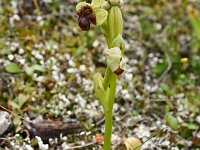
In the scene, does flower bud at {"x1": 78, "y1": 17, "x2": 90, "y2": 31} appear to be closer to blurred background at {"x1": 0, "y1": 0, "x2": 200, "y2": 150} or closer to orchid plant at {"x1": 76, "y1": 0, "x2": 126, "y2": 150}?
orchid plant at {"x1": 76, "y1": 0, "x2": 126, "y2": 150}

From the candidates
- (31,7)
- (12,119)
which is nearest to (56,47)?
(31,7)

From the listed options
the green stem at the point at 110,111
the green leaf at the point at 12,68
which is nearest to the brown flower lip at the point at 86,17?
the green stem at the point at 110,111

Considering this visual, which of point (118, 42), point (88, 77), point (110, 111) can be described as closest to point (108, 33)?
point (118, 42)

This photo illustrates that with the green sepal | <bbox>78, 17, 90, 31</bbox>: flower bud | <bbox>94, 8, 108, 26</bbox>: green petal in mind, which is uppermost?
<bbox>94, 8, 108, 26</bbox>: green petal

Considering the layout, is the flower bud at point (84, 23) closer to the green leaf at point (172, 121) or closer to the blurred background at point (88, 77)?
the blurred background at point (88, 77)

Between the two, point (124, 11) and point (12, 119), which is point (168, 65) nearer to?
point (124, 11)

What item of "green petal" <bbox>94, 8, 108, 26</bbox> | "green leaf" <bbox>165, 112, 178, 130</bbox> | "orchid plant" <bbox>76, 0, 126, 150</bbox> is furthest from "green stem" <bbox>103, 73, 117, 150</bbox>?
"green leaf" <bbox>165, 112, 178, 130</bbox>

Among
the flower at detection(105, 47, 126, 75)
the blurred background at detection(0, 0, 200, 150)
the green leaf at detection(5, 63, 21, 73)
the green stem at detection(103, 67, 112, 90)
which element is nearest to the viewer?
the flower at detection(105, 47, 126, 75)

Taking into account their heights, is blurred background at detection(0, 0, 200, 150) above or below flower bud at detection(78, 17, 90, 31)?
below

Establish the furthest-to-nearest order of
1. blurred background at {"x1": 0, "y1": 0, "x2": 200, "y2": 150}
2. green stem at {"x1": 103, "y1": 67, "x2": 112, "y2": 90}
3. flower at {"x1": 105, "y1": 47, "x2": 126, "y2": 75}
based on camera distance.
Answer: blurred background at {"x1": 0, "y1": 0, "x2": 200, "y2": 150} < green stem at {"x1": 103, "y1": 67, "x2": 112, "y2": 90} < flower at {"x1": 105, "y1": 47, "x2": 126, "y2": 75}
